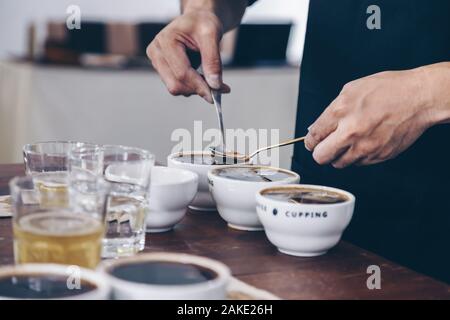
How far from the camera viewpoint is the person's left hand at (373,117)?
134 centimetres

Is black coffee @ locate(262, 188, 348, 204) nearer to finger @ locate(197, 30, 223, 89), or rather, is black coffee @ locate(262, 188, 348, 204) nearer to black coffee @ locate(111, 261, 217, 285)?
black coffee @ locate(111, 261, 217, 285)

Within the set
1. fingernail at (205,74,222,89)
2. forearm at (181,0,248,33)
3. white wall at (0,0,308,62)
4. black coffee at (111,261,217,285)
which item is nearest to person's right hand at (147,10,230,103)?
fingernail at (205,74,222,89)

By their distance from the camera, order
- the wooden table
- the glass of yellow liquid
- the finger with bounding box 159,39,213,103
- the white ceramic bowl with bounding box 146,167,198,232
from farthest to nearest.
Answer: the finger with bounding box 159,39,213,103 < the white ceramic bowl with bounding box 146,167,198,232 < the wooden table < the glass of yellow liquid

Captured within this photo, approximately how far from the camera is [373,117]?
136 centimetres

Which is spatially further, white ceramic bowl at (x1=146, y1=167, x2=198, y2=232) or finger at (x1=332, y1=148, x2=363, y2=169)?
finger at (x1=332, y1=148, x2=363, y2=169)

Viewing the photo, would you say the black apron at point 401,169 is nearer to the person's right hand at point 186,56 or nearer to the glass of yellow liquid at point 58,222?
the person's right hand at point 186,56

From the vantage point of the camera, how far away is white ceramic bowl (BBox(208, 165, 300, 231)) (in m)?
1.27

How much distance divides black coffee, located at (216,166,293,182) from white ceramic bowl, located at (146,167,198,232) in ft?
0.26

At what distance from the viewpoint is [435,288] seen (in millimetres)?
1043

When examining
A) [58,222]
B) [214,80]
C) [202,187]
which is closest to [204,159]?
[202,187]

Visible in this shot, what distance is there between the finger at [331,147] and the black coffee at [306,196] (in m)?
0.12

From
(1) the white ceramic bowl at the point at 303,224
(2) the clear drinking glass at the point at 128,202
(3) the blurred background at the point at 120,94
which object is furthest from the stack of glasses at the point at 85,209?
(3) the blurred background at the point at 120,94

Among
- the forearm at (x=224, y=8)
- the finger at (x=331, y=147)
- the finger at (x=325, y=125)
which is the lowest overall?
the finger at (x=331, y=147)
